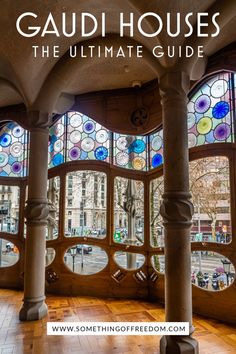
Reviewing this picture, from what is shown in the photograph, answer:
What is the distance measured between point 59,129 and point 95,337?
347cm

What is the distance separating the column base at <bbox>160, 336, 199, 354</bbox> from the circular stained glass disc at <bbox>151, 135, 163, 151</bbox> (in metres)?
2.65

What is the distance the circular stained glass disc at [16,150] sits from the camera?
18.3ft

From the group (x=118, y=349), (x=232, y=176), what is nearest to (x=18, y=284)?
(x=118, y=349)

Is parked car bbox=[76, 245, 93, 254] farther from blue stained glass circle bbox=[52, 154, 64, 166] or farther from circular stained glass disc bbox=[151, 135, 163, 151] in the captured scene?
circular stained glass disc bbox=[151, 135, 163, 151]

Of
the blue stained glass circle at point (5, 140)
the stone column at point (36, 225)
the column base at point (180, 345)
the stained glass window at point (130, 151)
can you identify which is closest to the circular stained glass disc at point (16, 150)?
the blue stained glass circle at point (5, 140)

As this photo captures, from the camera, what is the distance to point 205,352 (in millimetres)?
2705

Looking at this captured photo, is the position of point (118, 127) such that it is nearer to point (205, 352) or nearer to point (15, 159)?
point (15, 159)

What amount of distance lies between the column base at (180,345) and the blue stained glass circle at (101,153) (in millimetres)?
2985

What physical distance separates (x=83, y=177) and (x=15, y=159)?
154 centimetres

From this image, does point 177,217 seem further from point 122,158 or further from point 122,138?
point 122,138

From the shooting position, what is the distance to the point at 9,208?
5.52 meters

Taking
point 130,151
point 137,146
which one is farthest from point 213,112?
point 130,151

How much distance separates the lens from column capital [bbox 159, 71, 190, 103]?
2.83 m

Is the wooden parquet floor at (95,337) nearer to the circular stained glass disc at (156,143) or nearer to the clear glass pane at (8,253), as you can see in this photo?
the clear glass pane at (8,253)
